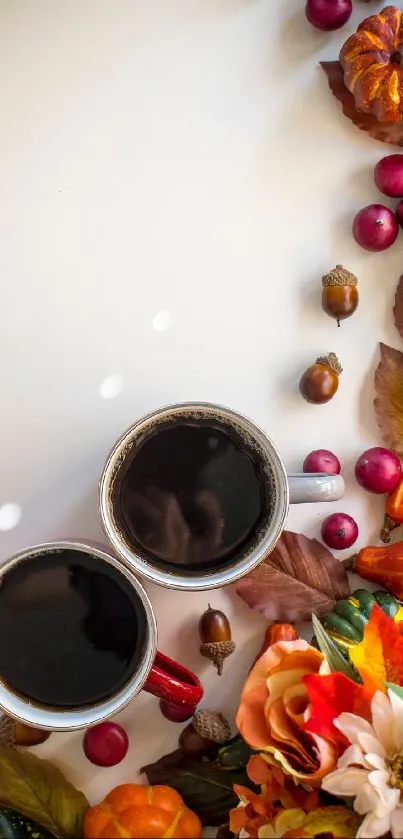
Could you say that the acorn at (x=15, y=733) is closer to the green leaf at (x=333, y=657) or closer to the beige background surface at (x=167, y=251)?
the beige background surface at (x=167, y=251)

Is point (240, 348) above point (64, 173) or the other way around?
the other way around

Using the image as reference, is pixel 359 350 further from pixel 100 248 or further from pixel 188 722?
pixel 188 722

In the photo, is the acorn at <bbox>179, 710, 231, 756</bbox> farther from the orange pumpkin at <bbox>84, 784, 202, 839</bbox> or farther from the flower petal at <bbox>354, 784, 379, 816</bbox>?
the flower petal at <bbox>354, 784, 379, 816</bbox>

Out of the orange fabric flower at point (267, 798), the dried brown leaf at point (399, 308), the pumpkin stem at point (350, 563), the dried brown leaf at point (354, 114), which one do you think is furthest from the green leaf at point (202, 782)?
the dried brown leaf at point (354, 114)

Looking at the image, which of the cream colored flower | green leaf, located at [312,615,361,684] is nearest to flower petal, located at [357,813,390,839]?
the cream colored flower

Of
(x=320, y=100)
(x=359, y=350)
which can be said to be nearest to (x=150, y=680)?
(x=359, y=350)

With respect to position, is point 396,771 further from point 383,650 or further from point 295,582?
point 295,582
